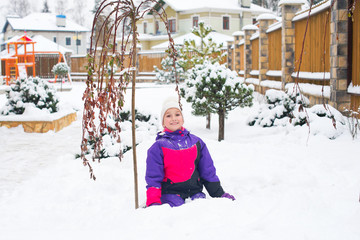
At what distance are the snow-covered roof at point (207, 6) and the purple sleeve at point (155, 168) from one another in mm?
35758

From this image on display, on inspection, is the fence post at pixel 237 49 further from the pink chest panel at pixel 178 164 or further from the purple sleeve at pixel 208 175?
the pink chest panel at pixel 178 164

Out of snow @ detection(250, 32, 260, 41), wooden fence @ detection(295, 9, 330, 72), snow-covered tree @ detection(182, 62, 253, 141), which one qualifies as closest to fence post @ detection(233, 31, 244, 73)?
snow @ detection(250, 32, 260, 41)

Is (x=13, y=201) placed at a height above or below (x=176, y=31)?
below

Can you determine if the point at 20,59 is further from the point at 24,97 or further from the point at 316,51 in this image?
the point at 316,51

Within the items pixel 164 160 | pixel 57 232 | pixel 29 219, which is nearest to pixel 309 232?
pixel 164 160

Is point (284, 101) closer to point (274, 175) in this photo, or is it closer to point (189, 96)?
point (189, 96)

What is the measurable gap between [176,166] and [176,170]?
34mm

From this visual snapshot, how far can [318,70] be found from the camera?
8359 mm

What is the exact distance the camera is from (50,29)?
46312 mm

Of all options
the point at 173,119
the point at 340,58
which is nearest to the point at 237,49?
the point at 340,58

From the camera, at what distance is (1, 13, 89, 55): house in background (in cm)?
4527

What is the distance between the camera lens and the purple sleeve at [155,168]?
128 inches

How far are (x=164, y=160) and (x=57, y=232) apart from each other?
1.01 m

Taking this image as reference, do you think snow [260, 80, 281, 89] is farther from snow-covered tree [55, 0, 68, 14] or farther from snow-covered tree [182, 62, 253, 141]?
snow-covered tree [55, 0, 68, 14]
